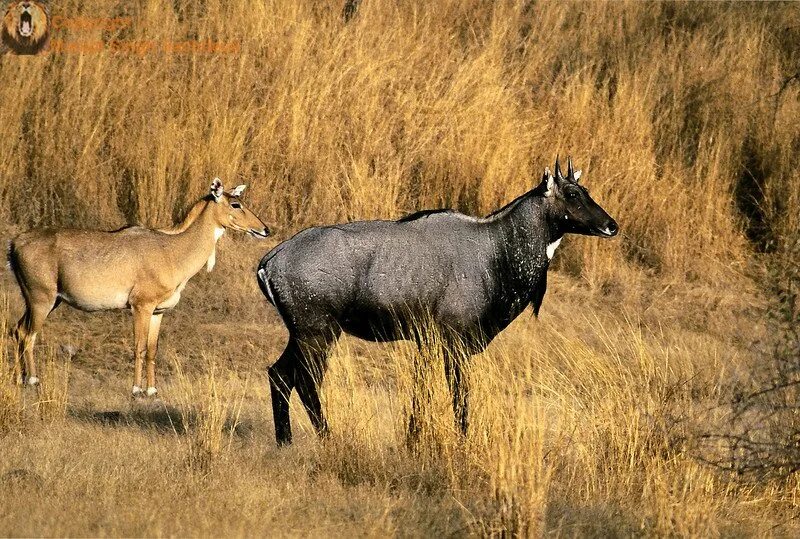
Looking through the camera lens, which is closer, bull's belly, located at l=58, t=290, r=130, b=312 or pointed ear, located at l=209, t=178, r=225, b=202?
bull's belly, located at l=58, t=290, r=130, b=312

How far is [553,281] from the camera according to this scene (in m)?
15.4

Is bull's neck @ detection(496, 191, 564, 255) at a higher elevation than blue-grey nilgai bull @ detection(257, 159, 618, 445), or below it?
higher

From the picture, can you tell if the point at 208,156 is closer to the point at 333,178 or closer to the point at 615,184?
the point at 333,178

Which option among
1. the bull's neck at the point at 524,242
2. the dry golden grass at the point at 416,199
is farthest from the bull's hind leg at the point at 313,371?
the bull's neck at the point at 524,242

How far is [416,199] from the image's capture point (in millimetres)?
16141

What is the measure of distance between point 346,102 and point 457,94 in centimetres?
138

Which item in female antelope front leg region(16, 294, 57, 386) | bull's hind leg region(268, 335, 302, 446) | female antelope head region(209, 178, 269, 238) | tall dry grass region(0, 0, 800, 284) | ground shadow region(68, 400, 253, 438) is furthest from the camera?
tall dry grass region(0, 0, 800, 284)

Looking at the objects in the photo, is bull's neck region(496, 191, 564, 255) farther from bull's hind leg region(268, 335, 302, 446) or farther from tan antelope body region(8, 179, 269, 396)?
tan antelope body region(8, 179, 269, 396)

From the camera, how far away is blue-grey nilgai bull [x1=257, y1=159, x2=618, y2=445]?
9695mm

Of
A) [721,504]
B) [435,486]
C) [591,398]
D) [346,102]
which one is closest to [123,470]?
[435,486]

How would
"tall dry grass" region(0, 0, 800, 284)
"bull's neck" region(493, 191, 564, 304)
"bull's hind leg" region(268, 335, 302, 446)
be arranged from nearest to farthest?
"bull's hind leg" region(268, 335, 302, 446) → "bull's neck" region(493, 191, 564, 304) → "tall dry grass" region(0, 0, 800, 284)

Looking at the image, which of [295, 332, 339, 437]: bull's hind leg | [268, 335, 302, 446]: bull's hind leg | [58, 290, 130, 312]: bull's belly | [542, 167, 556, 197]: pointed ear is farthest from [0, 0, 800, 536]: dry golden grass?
[542, 167, 556, 197]: pointed ear

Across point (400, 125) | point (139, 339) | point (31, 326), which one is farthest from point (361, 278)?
point (400, 125)

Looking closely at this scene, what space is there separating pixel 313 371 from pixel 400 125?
7351 millimetres
